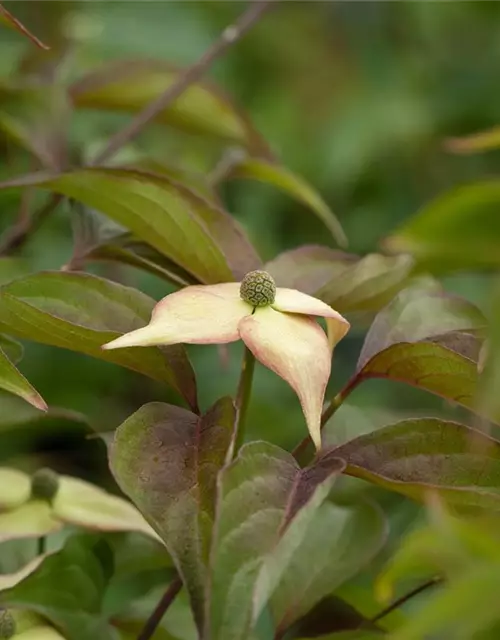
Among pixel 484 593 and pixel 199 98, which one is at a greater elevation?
pixel 199 98

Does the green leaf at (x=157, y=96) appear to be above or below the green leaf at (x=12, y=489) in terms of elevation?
above

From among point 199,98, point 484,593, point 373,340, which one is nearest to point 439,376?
point 373,340

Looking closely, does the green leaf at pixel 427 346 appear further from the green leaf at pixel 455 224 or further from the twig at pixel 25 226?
the twig at pixel 25 226

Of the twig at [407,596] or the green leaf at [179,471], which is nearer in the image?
the green leaf at [179,471]

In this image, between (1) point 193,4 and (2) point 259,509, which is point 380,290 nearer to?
(2) point 259,509

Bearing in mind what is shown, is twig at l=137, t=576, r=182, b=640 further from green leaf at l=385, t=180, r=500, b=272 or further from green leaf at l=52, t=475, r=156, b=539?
green leaf at l=385, t=180, r=500, b=272

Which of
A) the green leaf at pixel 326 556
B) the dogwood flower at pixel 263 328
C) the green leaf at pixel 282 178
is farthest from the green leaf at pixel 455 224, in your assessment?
the green leaf at pixel 282 178
